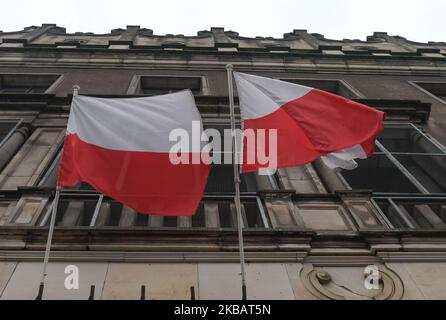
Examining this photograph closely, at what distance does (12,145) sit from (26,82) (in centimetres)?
719

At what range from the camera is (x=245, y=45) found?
945 inches

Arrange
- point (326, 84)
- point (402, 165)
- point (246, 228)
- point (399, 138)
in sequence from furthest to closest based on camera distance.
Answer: point (326, 84)
point (399, 138)
point (402, 165)
point (246, 228)

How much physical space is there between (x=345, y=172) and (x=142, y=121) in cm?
672

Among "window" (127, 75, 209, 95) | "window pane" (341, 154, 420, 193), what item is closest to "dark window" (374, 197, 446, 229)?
"window pane" (341, 154, 420, 193)

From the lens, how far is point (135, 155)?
711cm

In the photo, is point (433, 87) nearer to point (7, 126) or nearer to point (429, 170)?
point (429, 170)

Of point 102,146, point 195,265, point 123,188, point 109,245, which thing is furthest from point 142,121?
point 195,265

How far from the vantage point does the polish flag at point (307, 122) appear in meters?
7.43

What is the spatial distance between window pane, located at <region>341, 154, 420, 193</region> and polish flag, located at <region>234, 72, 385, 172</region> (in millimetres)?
4151

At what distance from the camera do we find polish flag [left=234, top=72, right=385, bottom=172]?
24.4ft

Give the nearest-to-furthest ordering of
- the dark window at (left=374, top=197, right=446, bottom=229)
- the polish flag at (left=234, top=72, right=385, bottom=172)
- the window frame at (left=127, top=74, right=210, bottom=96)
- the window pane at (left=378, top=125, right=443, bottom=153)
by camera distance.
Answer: the polish flag at (left=234, top=72, right=385, bottom=172) < the dark window at (left=374, top=197, right=446, bottom=229) < the window pane at (left=378, top=125, right=443, bottom=153) < the window frame at (left=127, top=74, right=210, bottom=96)

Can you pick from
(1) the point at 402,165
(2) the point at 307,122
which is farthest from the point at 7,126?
(1) the point at 402,165

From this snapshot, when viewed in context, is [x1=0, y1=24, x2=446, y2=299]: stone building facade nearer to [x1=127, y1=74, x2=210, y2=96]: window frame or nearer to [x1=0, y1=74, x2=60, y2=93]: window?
[x1=127, y1=74, x2=210, y2=96]: window frame
